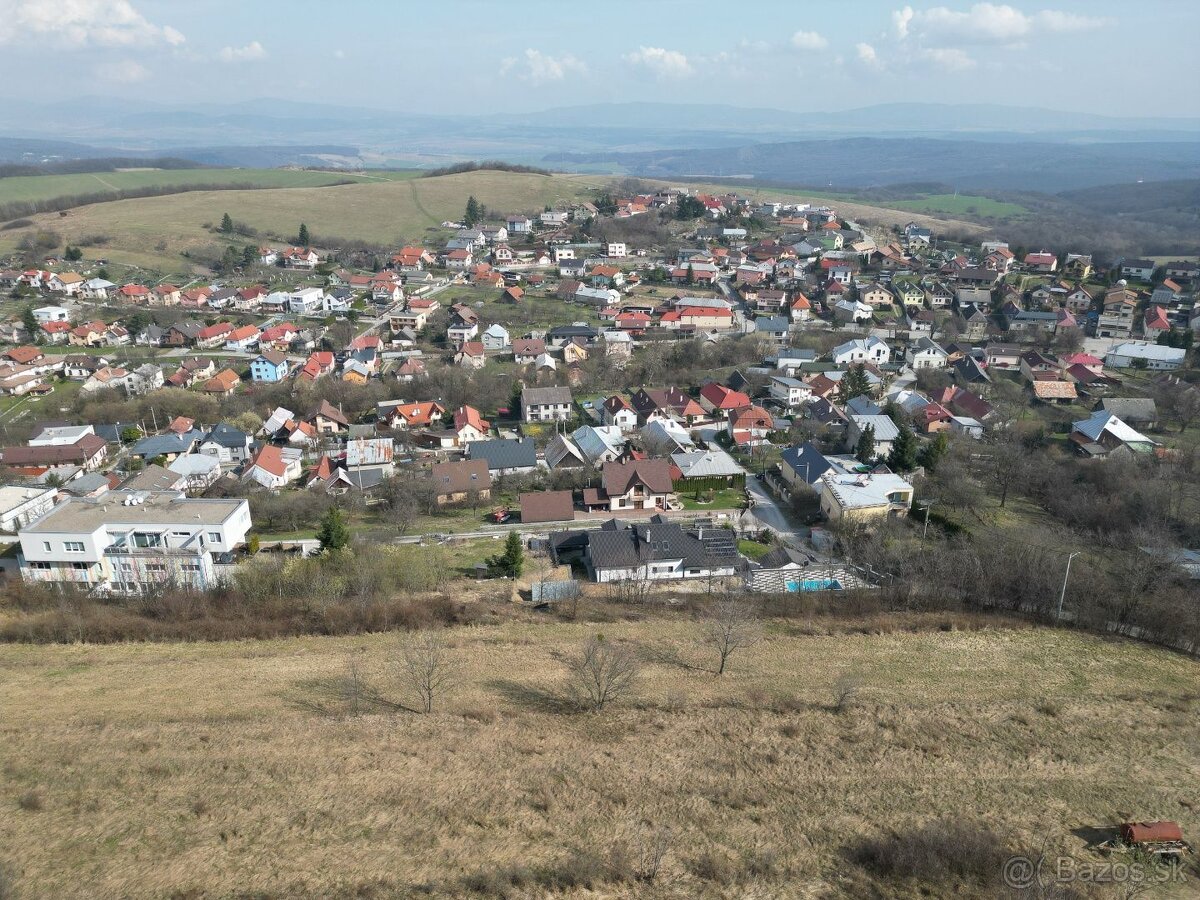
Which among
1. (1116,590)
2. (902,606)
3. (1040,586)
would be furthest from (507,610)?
(1116,590)

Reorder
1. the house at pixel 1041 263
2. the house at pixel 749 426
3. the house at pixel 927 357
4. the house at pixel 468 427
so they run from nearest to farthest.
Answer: the house at pixel 749 426 < the house at pixel 468 427 < the house at pixel 927 357 < the house at pixel 1041 263

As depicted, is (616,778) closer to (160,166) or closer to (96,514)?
(96,514)

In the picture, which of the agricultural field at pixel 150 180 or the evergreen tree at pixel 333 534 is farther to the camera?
the agricultural field at pixel 150 180

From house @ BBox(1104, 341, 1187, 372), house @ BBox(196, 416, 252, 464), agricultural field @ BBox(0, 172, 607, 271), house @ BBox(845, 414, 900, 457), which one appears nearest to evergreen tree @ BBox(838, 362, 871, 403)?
house @ BBox(845, 414, 900, 457)

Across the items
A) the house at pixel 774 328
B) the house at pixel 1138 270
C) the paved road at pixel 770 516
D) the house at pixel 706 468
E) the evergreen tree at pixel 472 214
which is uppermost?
the evergreen tree at pixel 472 214


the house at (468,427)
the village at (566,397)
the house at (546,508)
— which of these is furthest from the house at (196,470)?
the house at (546,508)

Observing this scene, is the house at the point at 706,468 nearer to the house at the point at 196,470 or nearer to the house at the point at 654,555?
the house at the point at 654,555

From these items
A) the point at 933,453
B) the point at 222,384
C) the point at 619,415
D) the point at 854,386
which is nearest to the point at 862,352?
the point at 854,386

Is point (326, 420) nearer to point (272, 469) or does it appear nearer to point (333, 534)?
point (272, 469)
